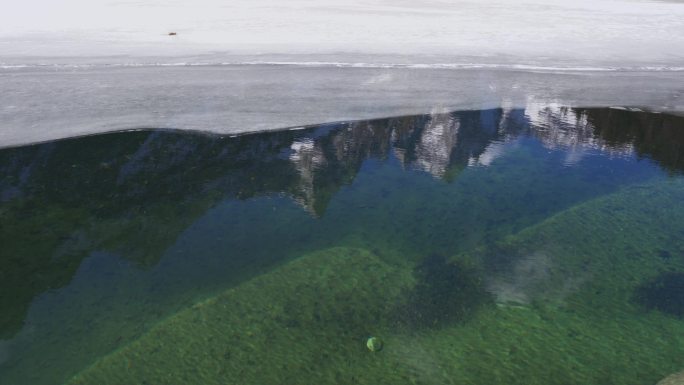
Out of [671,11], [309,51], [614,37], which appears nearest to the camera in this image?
[309,51]

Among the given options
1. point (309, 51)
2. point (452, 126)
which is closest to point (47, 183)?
→ point (452, 126)

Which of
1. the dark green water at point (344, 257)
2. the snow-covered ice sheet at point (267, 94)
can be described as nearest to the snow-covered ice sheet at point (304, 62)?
the snow-covered ice sheet at point (267, 94)

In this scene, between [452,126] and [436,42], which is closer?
[452,126]

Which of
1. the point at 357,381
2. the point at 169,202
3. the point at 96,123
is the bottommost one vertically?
the point at 357,381

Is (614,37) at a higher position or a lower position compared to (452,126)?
higher

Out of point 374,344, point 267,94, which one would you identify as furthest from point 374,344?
point 267,94

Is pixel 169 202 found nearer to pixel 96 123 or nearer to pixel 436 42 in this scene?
pixel 96 123

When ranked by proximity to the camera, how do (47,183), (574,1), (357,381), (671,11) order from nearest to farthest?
(357,381) → (47,183) → (671,11) → (574,1)
